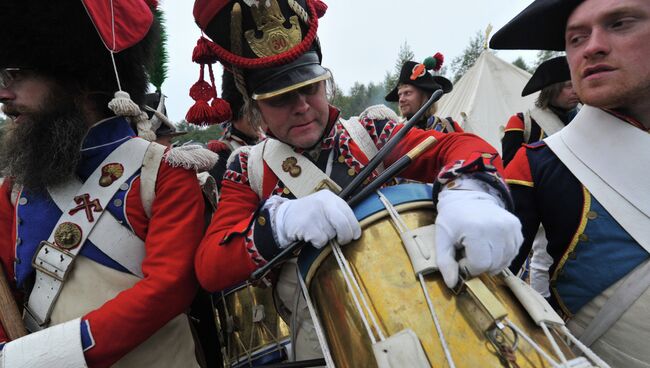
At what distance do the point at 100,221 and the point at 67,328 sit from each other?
0.41 metres

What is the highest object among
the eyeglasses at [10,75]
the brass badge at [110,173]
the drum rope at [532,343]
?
the drum rope at [532,343]

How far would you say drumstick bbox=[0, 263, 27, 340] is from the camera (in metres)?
1.44

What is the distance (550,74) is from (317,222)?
5.63ft

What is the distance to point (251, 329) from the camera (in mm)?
1994

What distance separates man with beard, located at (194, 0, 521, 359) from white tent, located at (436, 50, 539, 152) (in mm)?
7409

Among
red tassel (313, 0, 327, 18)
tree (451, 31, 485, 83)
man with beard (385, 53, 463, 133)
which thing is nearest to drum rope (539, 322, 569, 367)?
red tassel (313, 0, 327, 18)

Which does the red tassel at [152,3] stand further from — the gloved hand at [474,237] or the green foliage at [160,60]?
the gloved hand at [474,237]

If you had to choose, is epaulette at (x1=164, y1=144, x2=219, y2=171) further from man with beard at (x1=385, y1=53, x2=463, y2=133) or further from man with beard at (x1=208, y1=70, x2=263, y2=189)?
man with beard at (x1=385, y1=53, x2=463, y2=133)

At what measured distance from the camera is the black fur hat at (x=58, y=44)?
5.01ft

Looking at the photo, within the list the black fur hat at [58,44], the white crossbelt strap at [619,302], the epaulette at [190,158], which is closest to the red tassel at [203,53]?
the black fur hat at [58,44]

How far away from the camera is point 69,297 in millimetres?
1503

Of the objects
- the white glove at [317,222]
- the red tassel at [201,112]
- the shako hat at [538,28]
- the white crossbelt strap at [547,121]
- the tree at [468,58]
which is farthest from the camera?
the tree at [468,58]

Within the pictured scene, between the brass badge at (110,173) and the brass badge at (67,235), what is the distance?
20cm

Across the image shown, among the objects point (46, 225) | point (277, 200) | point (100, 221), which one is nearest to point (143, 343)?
point (100, 221)
